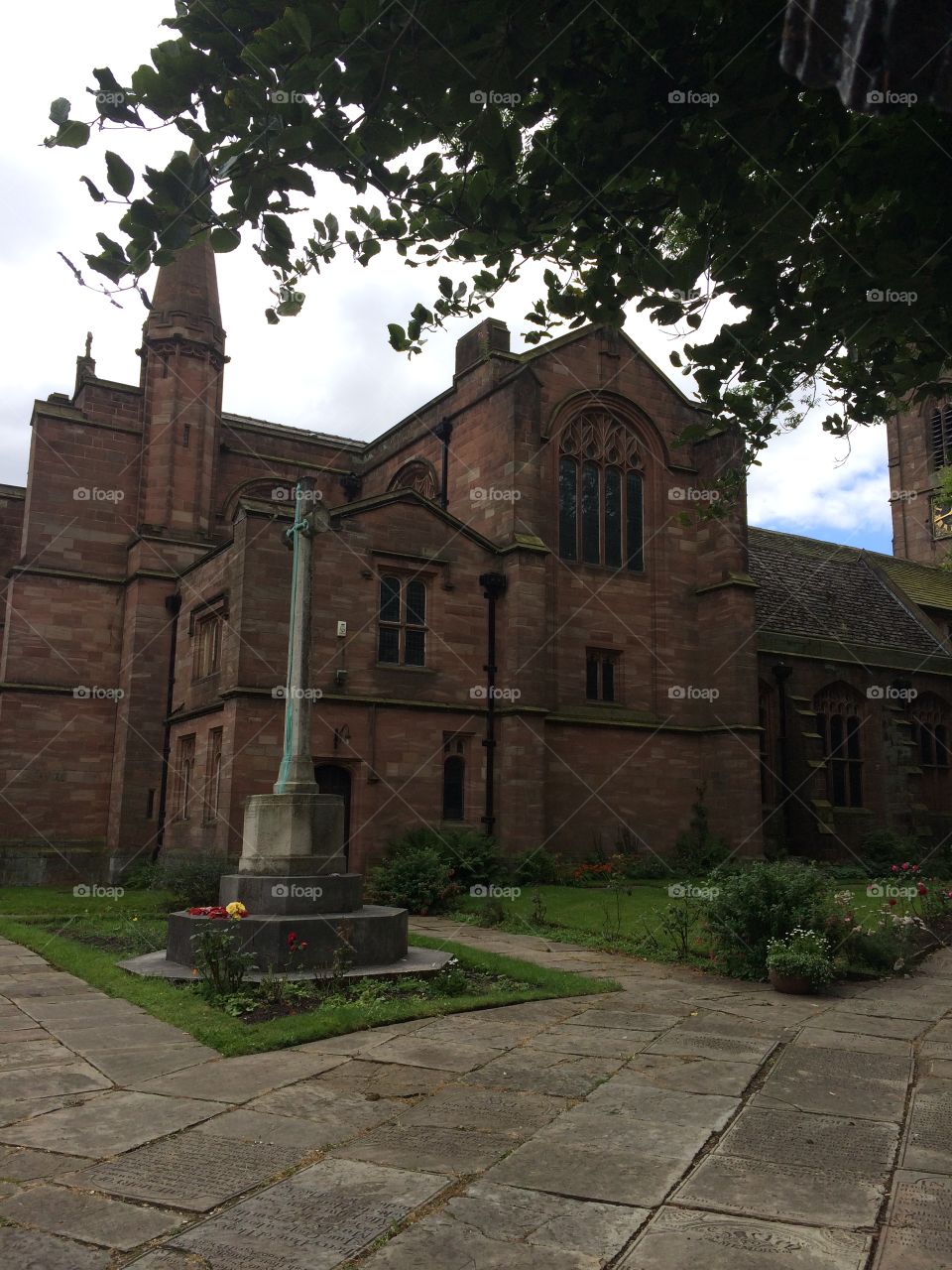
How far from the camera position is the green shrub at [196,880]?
1602cm

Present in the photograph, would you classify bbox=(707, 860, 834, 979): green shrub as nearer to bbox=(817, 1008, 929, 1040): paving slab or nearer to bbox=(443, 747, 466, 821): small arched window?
bbox=(817, 1008, 929, 1040): paving slab

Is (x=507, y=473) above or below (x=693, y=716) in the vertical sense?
above

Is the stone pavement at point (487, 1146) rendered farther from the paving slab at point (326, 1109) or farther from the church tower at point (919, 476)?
the church tower at point (919, 476)

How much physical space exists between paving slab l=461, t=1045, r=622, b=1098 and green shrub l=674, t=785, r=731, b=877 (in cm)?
1602

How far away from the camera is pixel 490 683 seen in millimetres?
21688

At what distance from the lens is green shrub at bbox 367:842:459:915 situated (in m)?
17.5

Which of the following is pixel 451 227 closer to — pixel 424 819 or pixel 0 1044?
pixel 0 1044

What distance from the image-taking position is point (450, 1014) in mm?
8430

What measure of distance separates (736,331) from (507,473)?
16.0 meters

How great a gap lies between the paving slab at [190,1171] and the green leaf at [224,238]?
4.57m

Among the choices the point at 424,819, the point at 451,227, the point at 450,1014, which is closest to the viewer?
the point at 451,227

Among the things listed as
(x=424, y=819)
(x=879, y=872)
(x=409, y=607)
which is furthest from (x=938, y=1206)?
(x=879, y=872)

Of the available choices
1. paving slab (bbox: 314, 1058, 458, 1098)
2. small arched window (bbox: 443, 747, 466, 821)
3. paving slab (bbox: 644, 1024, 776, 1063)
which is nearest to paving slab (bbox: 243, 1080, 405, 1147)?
paving slab (bbox: 314, 1058, 458, 1098)

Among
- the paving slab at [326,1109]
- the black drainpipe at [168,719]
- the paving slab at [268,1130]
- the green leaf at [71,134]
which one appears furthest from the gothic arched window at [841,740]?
the green leaf at [71,134]
